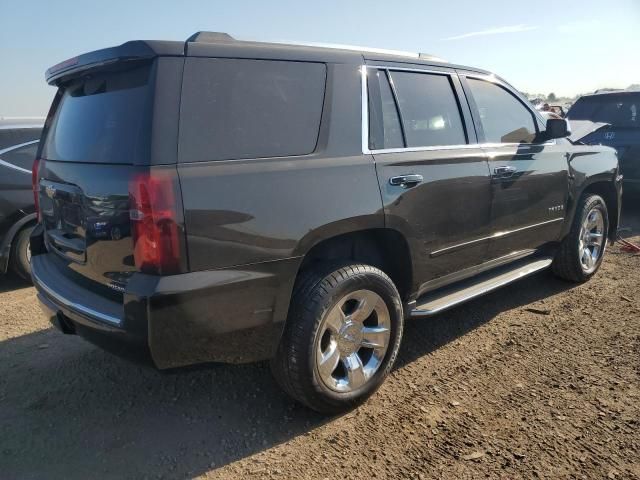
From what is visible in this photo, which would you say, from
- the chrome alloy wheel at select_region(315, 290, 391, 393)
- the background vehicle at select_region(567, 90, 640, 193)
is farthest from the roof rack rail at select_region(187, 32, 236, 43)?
the background vehicle at select_region(567, 90, 640, 193)

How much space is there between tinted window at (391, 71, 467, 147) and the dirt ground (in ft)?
4.77

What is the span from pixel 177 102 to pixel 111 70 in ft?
1.70

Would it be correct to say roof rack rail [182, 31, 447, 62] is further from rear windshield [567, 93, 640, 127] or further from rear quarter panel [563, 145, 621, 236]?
rear windshield [567, 93, 640, 127]

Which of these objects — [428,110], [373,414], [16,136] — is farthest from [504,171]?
[16,136]

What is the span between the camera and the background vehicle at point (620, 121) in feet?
23.3

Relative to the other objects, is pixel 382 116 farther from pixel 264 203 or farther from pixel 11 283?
pixel 11 283

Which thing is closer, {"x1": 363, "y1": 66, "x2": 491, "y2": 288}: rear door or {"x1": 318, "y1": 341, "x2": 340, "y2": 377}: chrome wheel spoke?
{"x1": 318, "y1": 341, "x2": 340, "y2": 377}: chrome wheel spoke

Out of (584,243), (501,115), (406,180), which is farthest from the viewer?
(584,243)

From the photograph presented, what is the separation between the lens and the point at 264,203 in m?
2.32

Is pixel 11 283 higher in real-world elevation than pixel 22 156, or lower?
lower

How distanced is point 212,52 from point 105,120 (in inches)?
25.3

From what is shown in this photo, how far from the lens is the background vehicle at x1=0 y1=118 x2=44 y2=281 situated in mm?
4926

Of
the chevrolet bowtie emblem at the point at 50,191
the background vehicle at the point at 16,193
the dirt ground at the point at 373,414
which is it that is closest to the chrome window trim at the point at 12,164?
the background vehicle at the point at 16,193

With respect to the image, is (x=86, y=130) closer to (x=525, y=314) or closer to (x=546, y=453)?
(x=546, y=453)
